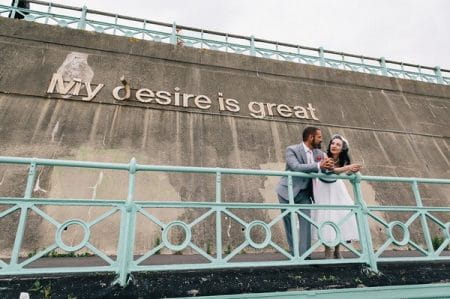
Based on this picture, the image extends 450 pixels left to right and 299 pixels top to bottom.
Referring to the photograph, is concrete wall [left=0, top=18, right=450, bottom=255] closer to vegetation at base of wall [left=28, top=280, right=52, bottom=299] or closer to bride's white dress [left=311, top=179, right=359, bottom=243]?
bride's white dress [left=311, top=179, right=359, bottom=243]

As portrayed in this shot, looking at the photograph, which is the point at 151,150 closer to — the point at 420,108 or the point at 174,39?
the point at 174,39

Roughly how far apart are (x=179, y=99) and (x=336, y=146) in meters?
4.67

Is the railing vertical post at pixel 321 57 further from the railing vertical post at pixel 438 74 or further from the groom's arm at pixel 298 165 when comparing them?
the groom's arm at pixel 298 165

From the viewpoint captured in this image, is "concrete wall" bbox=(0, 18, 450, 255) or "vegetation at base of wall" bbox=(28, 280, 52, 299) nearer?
"vegetation at base of wall" bbox=(28, 280, 52, 299)

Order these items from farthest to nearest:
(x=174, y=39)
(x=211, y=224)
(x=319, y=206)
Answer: (x=174, y=39)
(x=211, y=224)
(x=319, y=206)

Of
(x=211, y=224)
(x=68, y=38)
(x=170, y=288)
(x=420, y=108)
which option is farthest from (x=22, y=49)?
(x=420, y=108)

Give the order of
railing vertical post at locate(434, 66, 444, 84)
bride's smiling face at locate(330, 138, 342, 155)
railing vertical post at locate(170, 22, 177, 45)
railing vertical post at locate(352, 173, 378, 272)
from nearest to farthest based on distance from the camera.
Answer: railing vertical post at locate(352, 173, 378, 272) → bride's smiling face at locate(330, 138, 342, 155) → railing vertical post at locate(170, 22, 177, 45) → railing vertical post at locate(434, 66, 444, 84)

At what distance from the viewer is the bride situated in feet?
10.3

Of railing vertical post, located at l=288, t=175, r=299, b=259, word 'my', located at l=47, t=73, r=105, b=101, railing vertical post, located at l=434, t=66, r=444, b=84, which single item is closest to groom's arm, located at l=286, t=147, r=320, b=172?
railing vertical post, located at l=288, t=175, r=299, b=259

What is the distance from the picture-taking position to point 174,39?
27.5 feet

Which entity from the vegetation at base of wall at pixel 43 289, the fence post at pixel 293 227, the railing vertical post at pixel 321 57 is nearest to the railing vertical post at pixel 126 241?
the vegetation at base of wall at pixel 43 289

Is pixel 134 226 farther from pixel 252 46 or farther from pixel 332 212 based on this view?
pixel 252 46

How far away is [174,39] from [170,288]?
24.9 feet

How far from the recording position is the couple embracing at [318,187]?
3.12 metres
